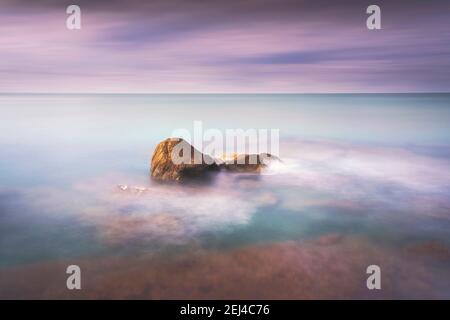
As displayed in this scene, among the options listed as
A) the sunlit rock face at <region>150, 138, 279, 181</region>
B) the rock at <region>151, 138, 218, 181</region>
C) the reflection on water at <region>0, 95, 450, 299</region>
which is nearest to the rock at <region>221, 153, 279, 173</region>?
the sunlit rock face at <region>150, 138, 279, 181</region>

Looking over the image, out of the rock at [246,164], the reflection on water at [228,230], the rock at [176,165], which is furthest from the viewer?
the rock at [246,164]

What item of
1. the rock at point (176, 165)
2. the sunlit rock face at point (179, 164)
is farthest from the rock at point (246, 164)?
the rock at point (176, 165)

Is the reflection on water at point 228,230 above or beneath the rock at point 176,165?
beneath

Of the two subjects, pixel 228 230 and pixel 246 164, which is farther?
pixel 246 164

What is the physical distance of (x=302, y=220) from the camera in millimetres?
8469

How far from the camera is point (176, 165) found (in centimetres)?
1105

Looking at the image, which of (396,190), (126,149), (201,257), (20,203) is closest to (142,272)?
(201,257)

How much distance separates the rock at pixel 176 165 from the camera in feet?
36.1

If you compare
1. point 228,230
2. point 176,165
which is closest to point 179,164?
point 176,165

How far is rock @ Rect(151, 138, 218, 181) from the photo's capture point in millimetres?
11008

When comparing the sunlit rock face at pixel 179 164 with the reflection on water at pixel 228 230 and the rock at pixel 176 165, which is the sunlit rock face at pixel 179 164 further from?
the reflection on water at pixel 228 230

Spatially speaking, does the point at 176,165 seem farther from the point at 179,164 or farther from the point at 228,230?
the point at 228,230

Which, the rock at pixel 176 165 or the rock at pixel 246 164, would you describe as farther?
the rock at pixel 246 164
